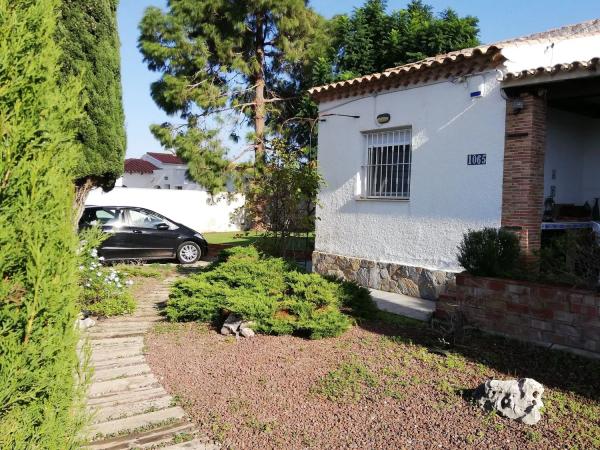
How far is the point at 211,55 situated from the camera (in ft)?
59.0

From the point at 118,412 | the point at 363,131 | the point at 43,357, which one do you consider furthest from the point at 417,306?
the point at 43,357

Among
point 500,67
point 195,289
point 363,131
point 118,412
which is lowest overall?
point 118,412

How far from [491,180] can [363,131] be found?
2.95 metres

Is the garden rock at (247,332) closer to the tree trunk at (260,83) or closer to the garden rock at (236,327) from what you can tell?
the garden rock at (236,327)

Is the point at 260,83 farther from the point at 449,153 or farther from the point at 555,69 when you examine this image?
the point at 555,69

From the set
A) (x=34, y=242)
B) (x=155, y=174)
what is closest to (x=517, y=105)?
(x=34, y=242)

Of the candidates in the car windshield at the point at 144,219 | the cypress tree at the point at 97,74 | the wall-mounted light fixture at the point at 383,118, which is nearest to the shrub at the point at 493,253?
the wall-mounted light fixture at the point at 383,118

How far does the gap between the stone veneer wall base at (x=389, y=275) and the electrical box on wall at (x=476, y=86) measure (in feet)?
9.38

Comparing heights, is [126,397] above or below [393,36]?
below

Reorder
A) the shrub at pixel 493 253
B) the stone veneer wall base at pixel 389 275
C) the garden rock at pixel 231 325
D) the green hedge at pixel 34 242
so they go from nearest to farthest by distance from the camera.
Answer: the green hedge at pixel 34 242 → the garden rock at pixel 231 325 → the shrub at pixel 493 253 → the stone veneer wall base at pixel 389 275

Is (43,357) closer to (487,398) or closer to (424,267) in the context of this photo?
(487,398)

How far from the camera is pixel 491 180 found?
24.6ft

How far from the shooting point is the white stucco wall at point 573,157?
873 centimetres

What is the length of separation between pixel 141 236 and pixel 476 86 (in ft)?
28.3
